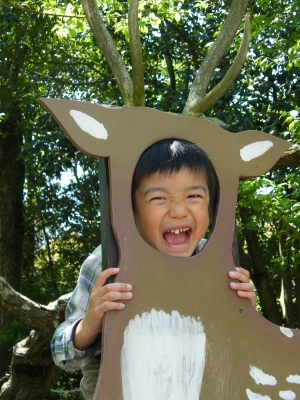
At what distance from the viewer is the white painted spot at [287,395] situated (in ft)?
→ 5.95

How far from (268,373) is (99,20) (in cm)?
Answer: 154

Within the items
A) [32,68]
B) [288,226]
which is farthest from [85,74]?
[288,226]

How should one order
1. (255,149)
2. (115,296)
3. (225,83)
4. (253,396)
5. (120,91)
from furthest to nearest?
(120,91), (225,83), (255,149), (253,396), (115,296)

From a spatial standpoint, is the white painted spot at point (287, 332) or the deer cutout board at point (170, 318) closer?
the deer cutout board at point (170, 318)

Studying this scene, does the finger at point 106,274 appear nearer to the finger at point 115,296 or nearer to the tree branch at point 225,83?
the finger at point 115,296

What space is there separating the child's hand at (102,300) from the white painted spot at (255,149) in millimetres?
614

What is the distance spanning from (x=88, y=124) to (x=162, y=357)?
73cm

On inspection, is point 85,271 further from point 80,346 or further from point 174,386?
point 174,386

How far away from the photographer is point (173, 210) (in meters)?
1.82

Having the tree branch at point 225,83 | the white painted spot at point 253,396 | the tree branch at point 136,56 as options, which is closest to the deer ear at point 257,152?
the tree branch at point 225,83

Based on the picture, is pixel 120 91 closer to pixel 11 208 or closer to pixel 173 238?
pixel 173 238

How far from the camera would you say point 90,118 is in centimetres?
178

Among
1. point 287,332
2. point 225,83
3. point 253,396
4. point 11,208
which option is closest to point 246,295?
point 287,332

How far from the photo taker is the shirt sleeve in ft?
6.05
